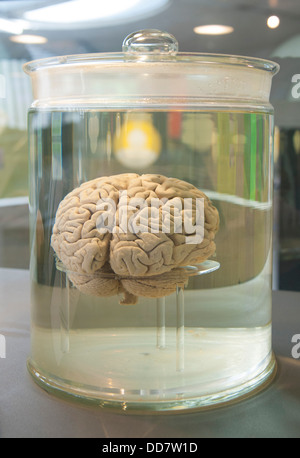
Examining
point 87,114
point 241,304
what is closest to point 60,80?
point 87,114

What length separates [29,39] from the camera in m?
1.59

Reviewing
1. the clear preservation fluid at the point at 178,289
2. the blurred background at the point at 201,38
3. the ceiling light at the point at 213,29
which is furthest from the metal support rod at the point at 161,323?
the ceiling light at the point at 213,29

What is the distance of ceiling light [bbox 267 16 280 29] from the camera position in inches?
55.6

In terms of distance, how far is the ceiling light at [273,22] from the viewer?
141 cm

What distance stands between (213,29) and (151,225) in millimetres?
970

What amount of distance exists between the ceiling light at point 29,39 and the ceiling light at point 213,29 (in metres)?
0.42

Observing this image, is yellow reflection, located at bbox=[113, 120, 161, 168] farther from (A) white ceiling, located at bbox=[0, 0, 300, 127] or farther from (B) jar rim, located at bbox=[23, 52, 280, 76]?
(A) white ceiling, located at bbox=[0, 0, 300, 127]

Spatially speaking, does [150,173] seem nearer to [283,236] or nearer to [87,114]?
[87,114]

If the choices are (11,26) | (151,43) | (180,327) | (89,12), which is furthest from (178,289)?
(11,26)

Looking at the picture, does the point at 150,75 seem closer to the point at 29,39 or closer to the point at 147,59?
the point at 147,59

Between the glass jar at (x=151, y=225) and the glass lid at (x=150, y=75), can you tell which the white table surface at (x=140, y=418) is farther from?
the glass lid at (x=150, y=75)

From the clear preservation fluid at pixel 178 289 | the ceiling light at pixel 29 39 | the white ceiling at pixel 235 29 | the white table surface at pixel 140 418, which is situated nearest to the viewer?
the white table surface at pixel 140 418

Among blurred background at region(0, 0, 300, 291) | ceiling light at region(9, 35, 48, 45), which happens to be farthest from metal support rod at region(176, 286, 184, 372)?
ceiling light at region(9, 35, 48, 45)
